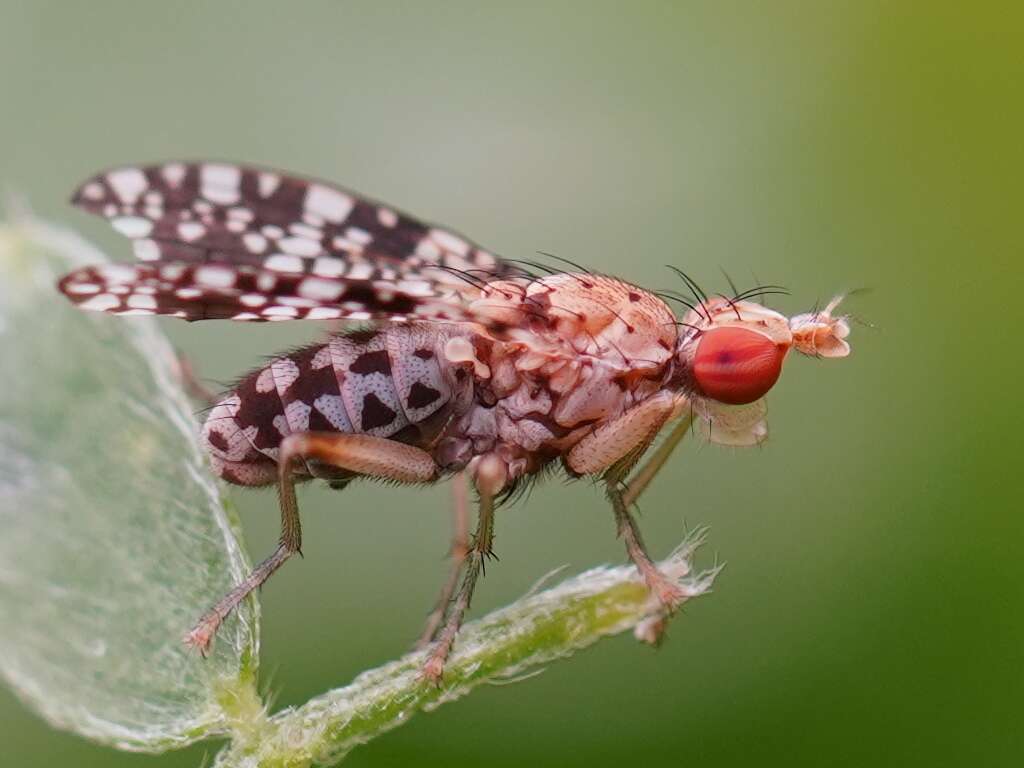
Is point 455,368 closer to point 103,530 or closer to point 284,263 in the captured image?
point 284,263

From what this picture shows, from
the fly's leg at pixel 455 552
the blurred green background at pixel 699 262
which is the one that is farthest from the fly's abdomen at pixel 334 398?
the blurred green background at pixel 699 262

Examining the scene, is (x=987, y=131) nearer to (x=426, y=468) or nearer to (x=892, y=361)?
(x=892, y=361)

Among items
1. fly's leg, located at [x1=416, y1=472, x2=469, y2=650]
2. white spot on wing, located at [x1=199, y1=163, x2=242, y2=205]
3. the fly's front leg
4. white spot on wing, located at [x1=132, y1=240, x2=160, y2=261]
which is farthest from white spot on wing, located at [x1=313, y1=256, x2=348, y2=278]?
the fly's front leg

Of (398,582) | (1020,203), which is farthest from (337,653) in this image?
(1020,203)

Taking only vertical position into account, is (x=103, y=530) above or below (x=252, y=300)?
below

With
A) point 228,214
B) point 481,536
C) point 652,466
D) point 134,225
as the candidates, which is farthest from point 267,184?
point 652,466

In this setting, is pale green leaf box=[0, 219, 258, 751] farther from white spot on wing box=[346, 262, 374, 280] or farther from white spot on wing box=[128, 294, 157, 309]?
white spot on wing box=[346, 262, 374, 280]

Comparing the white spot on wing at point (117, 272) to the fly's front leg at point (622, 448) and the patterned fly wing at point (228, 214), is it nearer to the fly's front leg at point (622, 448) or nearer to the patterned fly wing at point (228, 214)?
the patterned fly wing at point (228, 214)
